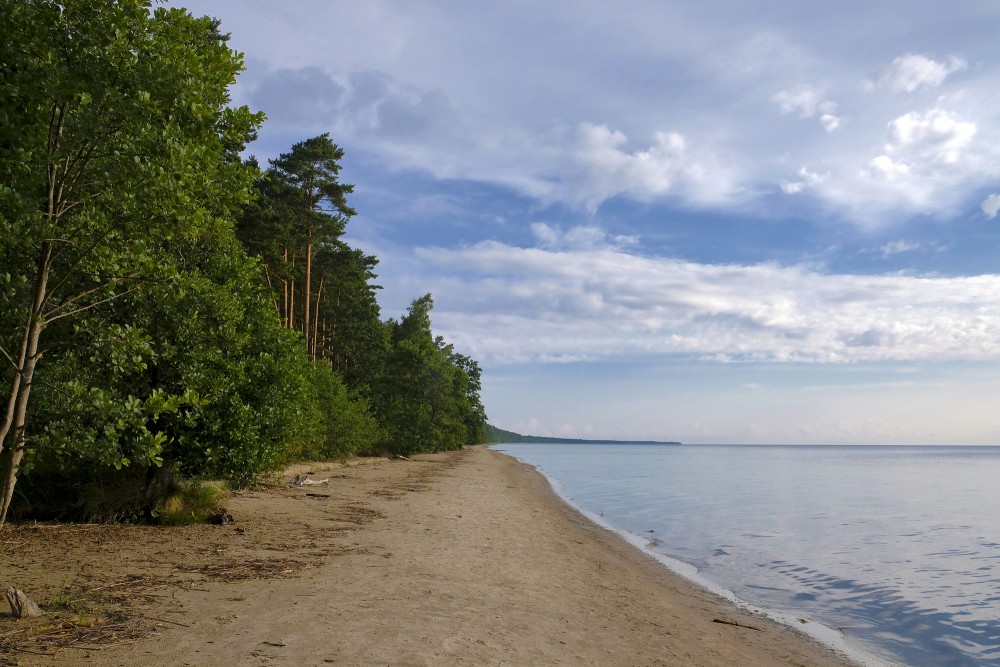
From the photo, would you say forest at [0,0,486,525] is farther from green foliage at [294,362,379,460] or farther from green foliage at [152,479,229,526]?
green foliage at [294,362,379,460]

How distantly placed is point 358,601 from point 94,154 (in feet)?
21.4

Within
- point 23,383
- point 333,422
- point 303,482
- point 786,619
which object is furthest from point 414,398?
point 23,383

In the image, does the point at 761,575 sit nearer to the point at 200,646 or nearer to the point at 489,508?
the point at 489,508

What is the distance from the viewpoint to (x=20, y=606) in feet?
22.2

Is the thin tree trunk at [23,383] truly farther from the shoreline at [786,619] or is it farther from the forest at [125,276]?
the shoreline at [786,619]

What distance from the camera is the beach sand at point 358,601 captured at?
6.46 meters

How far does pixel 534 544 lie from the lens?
1533 centimetres

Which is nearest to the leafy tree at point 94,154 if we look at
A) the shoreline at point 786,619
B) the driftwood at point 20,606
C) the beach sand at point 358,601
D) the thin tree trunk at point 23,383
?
the thin tree trunk at point 23,383

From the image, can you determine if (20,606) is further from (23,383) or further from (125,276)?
(125,276)

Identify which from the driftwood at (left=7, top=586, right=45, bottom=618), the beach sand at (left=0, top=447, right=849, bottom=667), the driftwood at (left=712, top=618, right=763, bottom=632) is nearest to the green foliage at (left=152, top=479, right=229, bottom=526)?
the beach sand at (left=0, top=447, right=849, bottom=667)

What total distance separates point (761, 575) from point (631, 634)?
9.12m

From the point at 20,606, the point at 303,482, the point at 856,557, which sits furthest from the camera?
the point at 303,482

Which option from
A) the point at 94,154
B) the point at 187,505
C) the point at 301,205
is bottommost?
the point at 187,505

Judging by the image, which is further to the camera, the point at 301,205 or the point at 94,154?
the point at 301,205
